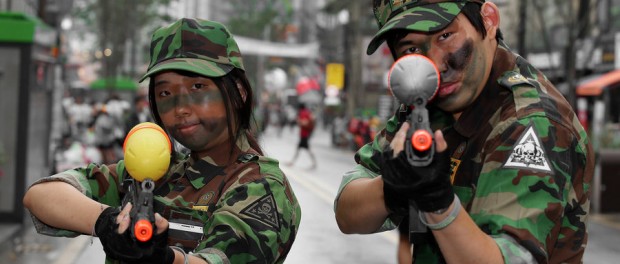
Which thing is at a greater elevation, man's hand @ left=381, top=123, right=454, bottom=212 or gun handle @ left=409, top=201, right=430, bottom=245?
man's hand @ left=381, top=123, right=454, bottom=212

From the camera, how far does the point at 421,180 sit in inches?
76.1

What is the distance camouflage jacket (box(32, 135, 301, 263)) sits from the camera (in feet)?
8.93

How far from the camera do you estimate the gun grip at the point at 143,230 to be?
2.01 m

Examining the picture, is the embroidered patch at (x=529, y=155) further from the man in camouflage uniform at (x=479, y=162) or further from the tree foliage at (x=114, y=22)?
the tree foliage at (x=114, y=22)

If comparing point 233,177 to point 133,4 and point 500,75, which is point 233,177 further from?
point 133,4

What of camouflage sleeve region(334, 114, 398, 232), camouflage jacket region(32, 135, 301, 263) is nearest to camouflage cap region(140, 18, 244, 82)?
camouflage jacket region(32, 135, 301, 263)

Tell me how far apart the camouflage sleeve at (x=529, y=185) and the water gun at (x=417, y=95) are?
24cm

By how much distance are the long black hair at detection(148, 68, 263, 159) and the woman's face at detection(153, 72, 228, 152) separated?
0.12 ft

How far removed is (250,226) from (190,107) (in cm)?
44

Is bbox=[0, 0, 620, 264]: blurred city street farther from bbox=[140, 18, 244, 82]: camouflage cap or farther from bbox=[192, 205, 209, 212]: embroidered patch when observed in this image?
bbox=[192, 205, 209, 212]: embroidered patch

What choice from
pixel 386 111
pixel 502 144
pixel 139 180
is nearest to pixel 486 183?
pixel 502 144

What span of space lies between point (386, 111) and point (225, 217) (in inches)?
1462

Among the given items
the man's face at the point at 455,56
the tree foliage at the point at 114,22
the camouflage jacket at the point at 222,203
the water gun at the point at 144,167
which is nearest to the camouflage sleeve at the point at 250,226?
the camouflage jacket at the point at 222,203

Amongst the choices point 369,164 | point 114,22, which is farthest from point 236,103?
point 114,22
